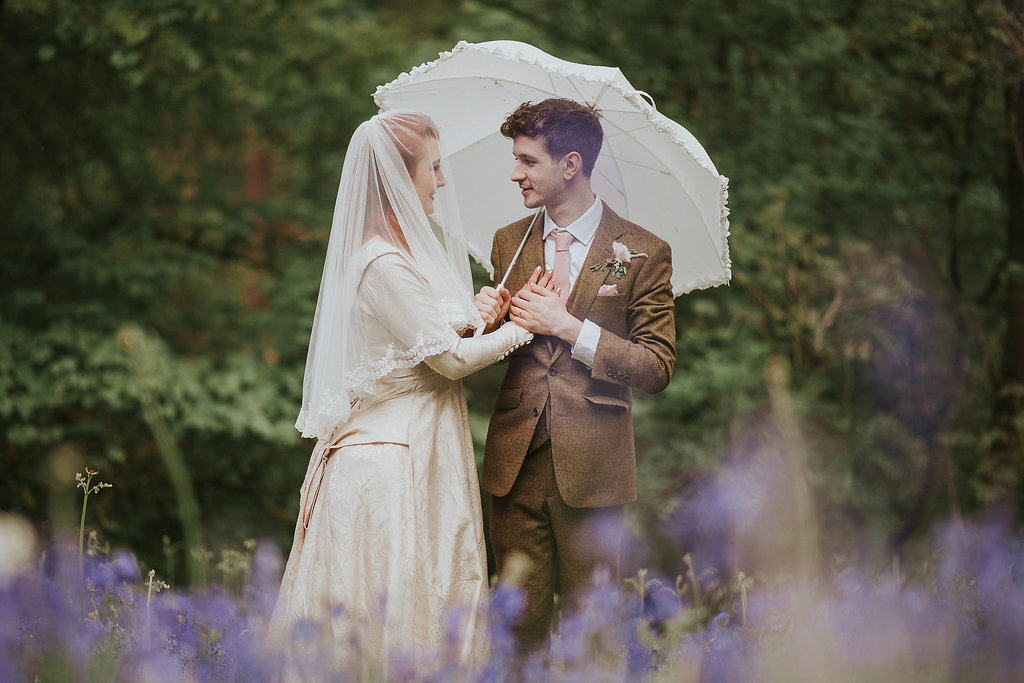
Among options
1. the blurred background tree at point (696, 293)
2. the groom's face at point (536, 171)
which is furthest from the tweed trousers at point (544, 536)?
the blurred background tree at point (696, 293)

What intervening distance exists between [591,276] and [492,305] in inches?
12.9

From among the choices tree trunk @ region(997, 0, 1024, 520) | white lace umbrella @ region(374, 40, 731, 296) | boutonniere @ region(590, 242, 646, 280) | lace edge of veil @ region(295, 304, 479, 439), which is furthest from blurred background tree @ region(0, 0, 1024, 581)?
boutonniere @ region(590, 242, 646, 280)

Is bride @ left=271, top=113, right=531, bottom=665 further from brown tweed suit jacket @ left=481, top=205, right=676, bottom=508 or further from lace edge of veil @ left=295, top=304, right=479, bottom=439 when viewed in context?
brown tweed suit jacket @ left=481, top=205, right=676, bottom=508

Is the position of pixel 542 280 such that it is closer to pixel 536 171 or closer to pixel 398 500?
pixel 536 171

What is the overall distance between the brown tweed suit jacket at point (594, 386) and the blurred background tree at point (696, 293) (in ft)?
9.30

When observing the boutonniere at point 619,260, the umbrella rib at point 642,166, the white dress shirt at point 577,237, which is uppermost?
the umbrella rib at point 642,166

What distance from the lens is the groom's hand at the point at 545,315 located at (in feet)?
9.05

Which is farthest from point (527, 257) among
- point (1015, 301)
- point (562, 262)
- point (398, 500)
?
point (1015, 301)

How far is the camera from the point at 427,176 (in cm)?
293

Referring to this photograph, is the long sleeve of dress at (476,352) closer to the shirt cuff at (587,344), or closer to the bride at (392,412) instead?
the bride at (392,412)

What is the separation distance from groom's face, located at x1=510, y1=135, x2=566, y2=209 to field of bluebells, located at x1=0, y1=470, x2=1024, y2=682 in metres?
1.20

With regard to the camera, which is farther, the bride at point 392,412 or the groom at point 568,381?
the groom at point 568,381

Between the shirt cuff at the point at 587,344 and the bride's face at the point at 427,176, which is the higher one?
the bride's face at the point at 427,176

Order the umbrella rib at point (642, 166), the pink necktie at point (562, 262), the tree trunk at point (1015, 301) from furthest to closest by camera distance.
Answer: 1. the tree trunk at point (1015, 301)
2. the umbrella rib at point (642, 166)
3. the pink necktie at point (562, 262)
